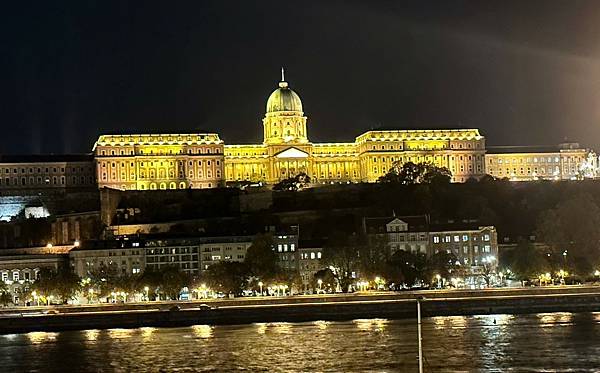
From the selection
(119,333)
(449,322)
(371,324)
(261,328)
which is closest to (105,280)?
(119,333)

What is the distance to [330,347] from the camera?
184 feet

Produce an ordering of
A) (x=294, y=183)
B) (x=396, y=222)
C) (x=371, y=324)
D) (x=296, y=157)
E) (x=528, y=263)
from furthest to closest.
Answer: (x=296, y=157)
(x=294, y=183)
(x=396, y=222)
(x=528, y=263)
(x=371, y=324)

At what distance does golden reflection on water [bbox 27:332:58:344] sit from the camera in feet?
208

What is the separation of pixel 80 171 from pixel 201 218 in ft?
88.0

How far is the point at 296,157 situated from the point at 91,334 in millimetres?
68107

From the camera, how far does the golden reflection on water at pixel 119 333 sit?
2517 inches

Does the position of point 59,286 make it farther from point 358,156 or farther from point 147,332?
point 358,156

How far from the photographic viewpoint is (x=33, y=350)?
5947cm

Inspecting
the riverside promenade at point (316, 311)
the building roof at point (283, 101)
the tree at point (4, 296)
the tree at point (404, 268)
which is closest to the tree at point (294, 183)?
the building roof at point (283, 101)

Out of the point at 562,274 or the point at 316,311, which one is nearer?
the point at 316,311

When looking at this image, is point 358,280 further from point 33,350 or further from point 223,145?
point 223,145

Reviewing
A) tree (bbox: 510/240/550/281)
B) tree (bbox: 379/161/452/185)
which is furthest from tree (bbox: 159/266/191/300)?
tree (bbox: 379/161/452/185)

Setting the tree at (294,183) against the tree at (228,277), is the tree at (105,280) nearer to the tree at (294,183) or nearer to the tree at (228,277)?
the tree at (228,277)

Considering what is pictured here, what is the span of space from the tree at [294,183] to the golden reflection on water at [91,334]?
49510 millimetres
